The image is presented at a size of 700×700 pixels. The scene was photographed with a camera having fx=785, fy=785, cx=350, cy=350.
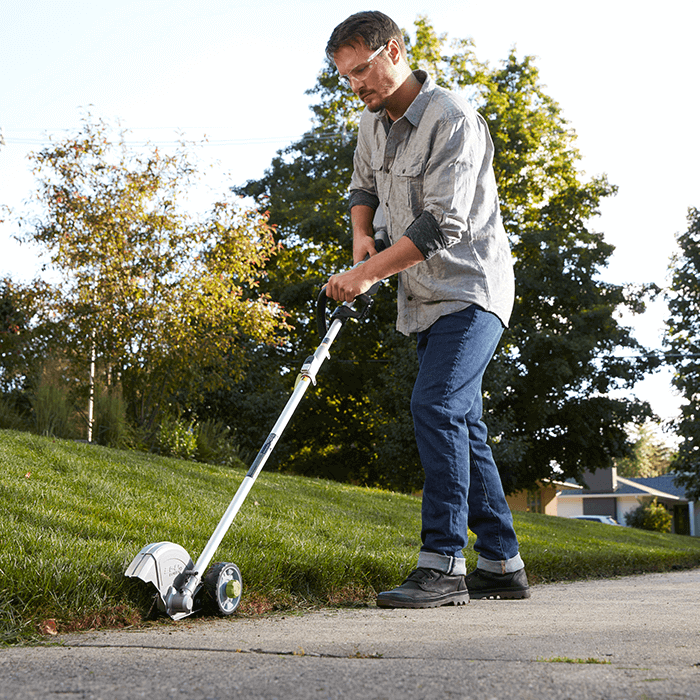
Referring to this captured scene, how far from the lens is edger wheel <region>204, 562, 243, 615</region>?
8.38ft

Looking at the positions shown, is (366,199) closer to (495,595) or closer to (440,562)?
(440,562)

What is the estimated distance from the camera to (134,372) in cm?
1235

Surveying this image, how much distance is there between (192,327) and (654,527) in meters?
29.7

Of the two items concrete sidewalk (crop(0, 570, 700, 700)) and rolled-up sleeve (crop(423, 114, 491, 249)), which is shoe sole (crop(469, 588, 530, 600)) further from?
rolled-up sleeve (crop(423, 114, 491, 249))

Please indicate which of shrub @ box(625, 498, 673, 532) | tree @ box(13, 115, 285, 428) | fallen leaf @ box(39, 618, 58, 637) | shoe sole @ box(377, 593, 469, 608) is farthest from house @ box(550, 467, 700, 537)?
fallen leaf @ box(39, 618, 58, 637)

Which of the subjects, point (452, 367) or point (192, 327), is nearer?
point (452, 367)

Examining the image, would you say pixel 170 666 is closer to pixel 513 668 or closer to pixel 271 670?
pixel 271 670

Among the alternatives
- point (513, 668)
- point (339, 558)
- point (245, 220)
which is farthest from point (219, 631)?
point (245, 220)

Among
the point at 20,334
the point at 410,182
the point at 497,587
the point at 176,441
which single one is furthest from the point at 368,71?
the point at 20,334

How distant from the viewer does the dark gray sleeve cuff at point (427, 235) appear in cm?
310

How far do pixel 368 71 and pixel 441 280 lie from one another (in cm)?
91

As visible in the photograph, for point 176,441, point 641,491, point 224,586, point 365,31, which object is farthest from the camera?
point 641,491

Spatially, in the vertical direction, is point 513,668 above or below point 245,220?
below

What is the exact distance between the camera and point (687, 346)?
1034 inches
